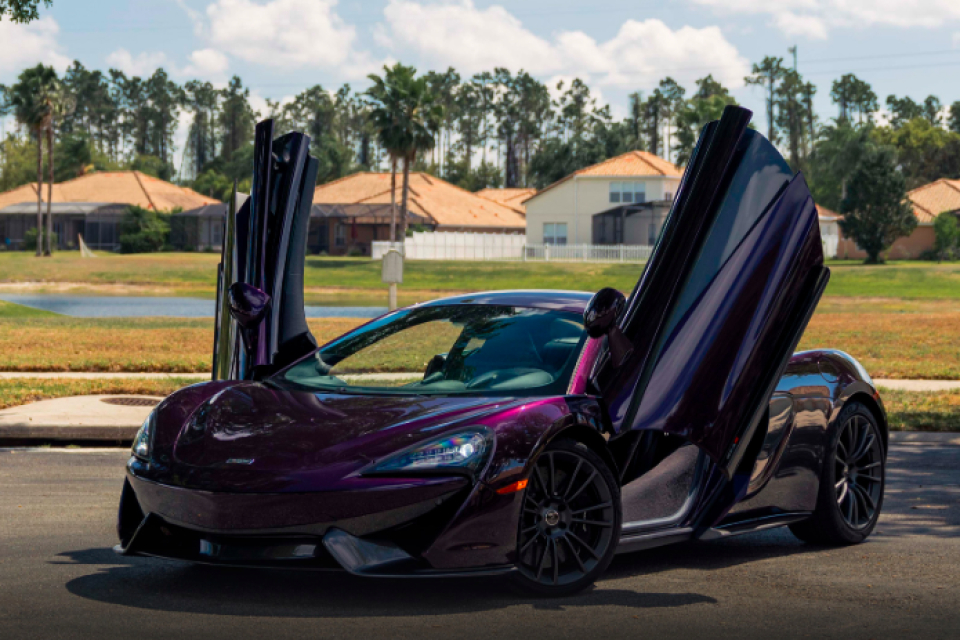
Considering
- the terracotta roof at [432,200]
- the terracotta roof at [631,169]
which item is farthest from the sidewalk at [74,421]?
the terracotta roof at [432,200]

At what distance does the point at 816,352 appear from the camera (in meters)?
6.71

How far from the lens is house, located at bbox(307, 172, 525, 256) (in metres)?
78.3

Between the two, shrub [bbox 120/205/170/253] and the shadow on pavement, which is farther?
A: shrub [bbox 120/205/170/253]

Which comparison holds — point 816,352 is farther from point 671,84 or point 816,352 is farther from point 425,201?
point 671,84

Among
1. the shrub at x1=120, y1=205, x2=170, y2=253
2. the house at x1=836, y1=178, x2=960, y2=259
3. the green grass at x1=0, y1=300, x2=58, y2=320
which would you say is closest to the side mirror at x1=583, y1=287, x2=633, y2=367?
the green grass at x1=0, y1=300, x2=58, y2=320

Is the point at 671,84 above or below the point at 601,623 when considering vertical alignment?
above

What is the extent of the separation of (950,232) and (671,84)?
223ft

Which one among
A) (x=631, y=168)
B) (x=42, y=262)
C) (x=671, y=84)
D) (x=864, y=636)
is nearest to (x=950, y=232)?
(x=631, y=168)

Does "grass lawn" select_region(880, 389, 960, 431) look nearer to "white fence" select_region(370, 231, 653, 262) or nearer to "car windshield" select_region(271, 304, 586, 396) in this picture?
"car windshield" select_region(271, 304, 586, 396)

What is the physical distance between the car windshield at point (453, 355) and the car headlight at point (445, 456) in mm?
521

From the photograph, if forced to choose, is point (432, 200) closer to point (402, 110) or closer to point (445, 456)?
point (402, 110)

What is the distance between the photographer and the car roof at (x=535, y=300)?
602 centimetres

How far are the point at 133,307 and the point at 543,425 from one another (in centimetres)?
3596

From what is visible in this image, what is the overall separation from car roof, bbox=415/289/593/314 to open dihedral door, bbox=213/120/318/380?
0.88m
